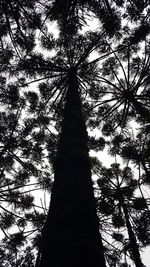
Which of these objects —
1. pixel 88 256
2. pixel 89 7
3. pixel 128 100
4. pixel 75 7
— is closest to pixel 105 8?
pixel 89 7

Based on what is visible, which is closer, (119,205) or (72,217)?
(72,217)

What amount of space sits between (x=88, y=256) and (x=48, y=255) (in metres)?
0.30

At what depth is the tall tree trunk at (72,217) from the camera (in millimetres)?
1736

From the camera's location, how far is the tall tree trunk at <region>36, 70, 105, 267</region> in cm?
174

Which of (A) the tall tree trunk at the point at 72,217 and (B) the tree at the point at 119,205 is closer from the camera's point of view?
(A) the tall tree trunk at the point at 72,217

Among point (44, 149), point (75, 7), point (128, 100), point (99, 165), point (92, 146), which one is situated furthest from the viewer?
point (99, 165)

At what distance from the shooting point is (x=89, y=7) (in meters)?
5.54

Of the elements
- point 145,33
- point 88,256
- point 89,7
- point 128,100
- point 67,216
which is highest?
point 89,7

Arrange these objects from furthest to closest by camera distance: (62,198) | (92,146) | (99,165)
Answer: (99,165), (92,146), (62,198)

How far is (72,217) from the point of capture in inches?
79.8

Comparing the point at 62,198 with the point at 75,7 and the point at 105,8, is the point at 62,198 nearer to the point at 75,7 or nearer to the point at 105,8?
the point at 75,7

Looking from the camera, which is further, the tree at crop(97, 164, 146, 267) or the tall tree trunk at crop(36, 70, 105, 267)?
the tree at crop(97, 164, 146, 267)

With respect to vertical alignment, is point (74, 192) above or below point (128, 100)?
below

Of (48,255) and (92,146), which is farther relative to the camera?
(92,146)
